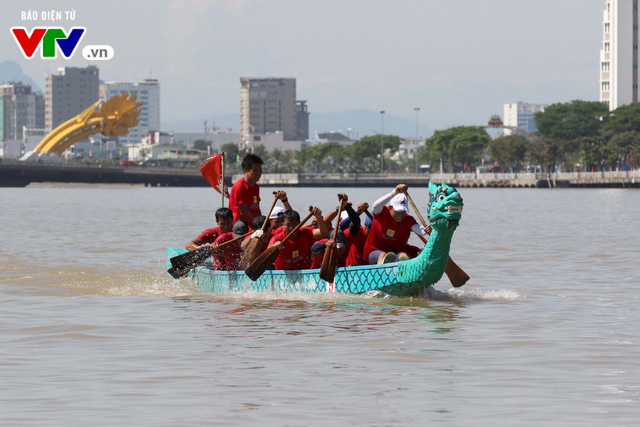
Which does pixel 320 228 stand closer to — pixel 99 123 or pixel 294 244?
pixel 294 244

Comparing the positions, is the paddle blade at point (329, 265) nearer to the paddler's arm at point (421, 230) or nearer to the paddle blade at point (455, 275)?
the paddler's arm at point (421, 230)

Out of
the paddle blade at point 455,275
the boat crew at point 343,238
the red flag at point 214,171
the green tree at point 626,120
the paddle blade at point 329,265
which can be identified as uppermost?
the green tree at point 626,120

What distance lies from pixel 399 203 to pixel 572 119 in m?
148

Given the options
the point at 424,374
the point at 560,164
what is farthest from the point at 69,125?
the point at 424,374

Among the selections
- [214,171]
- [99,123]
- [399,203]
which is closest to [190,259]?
[214,171]

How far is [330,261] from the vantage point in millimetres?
17609

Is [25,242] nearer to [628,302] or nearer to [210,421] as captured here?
[628,302]

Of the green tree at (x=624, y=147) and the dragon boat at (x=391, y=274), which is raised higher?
the green tree at (x=624, y=147)

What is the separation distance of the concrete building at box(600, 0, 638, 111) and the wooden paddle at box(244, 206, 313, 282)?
562ft

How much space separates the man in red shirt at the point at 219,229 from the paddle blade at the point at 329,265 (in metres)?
2.47

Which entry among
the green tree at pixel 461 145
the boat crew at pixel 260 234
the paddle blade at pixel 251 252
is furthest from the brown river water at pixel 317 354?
the green tree at pixel 461 145

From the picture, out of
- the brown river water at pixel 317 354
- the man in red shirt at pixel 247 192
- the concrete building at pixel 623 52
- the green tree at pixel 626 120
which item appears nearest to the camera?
the brown river water at pixel 317 354

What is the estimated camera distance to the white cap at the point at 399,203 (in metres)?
17.1

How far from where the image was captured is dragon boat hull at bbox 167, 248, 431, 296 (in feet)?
56.9
